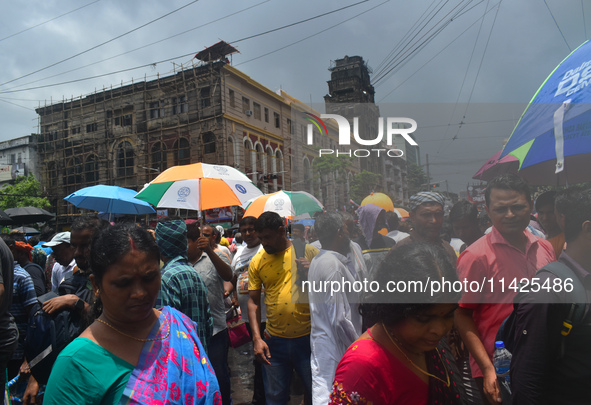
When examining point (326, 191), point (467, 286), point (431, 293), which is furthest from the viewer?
point (326, 191)

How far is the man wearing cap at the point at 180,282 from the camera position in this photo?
2523mm

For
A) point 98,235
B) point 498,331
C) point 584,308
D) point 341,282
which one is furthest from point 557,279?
point 98,235

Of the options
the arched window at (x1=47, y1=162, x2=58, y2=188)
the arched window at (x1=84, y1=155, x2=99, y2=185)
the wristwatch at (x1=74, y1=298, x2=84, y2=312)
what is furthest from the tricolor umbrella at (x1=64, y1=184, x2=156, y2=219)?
the arched window at (x1=47, y1=162, x2=58, y2=188)

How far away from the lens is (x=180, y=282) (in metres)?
2.57

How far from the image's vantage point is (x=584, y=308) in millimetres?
1556

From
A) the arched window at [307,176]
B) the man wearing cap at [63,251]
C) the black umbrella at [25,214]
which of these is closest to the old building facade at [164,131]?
the black umbrella at [25,214]

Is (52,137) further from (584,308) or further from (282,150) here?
(584,308)

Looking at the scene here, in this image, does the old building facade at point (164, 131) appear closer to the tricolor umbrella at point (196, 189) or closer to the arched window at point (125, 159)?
the arched window at point (125, 159)

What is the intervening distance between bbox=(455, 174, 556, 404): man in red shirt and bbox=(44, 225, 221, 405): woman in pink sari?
141 cm

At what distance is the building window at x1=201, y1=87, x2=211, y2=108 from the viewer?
1113 inches

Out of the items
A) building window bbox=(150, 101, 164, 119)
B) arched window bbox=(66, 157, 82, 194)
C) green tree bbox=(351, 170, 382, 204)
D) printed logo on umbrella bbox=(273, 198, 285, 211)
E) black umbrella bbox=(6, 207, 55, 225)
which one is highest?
building window bbox=(150, 101, 164, 119)

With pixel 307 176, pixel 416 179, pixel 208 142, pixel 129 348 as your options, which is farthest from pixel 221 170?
pixel 208 142

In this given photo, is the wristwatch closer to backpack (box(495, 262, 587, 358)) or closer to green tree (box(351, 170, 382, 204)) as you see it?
green tree (box(351, 170, 382, 204))

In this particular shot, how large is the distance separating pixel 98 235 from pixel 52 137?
40.1m
